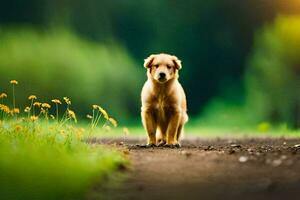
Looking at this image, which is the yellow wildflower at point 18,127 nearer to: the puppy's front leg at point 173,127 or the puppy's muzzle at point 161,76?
the puppy's muzzle at point 161,76

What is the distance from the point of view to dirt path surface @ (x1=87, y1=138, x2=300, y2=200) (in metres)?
5.86

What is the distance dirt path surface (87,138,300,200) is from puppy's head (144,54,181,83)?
169 centimetres

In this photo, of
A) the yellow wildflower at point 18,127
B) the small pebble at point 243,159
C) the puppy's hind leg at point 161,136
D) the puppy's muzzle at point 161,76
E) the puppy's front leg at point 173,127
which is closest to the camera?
the small pebble at point 243,159

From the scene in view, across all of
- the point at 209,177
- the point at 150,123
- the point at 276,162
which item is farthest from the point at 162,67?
the point at 209,177

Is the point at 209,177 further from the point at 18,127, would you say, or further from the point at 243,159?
the point at 18,127

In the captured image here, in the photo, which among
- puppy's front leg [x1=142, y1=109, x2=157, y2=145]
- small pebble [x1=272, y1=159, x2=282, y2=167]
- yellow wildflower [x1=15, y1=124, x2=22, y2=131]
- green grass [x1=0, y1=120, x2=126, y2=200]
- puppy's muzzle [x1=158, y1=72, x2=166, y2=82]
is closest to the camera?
green grass [x1=0, y1=120, x2=126, y2=200]

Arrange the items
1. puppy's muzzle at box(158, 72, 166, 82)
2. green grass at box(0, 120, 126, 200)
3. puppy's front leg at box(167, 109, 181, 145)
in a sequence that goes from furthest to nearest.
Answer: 1. puppy's front leg at box(167, 109, 181, 145)
2. puppy's muzzle at box(158, 72, 166, 82)
3. green grass at box(0, 120, 126, 200)

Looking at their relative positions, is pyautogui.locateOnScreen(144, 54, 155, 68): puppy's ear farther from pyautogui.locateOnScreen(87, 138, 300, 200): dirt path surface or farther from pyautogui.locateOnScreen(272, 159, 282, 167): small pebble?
pyautogui.locateOnScreen(272, 159, 282, 167): small pebble

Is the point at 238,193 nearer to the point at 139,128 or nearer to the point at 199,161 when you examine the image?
the point at 199,161

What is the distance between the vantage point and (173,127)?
10.8 metres

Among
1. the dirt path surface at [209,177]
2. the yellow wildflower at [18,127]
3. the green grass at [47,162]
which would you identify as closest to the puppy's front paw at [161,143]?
the dirt path surface at [209,177]

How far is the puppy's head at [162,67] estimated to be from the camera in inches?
412

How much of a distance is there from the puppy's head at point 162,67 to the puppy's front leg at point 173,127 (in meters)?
0.62

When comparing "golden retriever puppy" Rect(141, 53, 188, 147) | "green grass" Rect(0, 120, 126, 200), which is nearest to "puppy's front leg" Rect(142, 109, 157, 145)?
"golden retriever puppy" Rect(141, 53, 188, 147)
